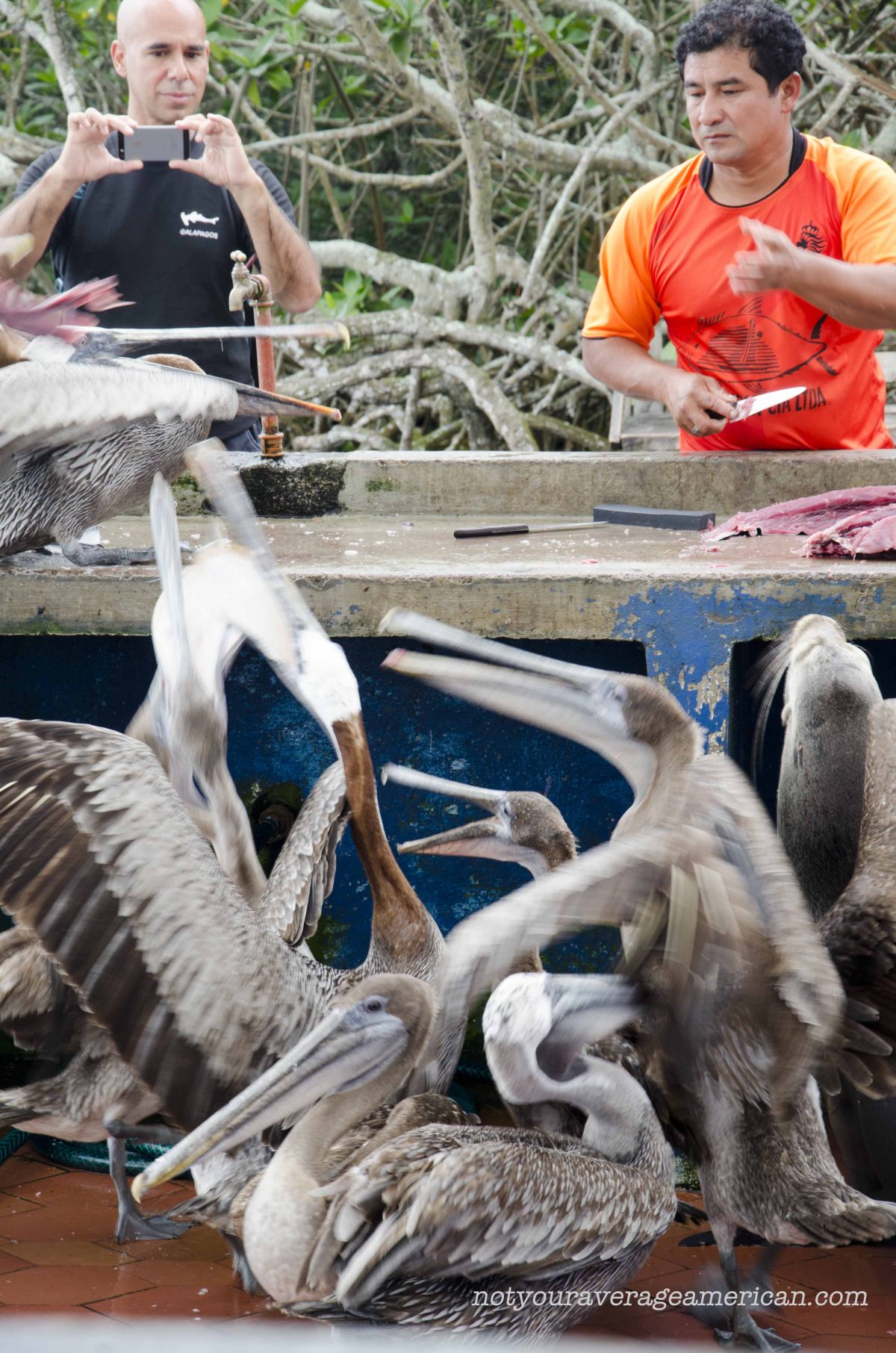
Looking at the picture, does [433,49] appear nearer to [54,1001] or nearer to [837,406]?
[837,406]

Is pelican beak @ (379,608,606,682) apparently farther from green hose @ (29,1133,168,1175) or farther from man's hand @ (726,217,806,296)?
man's hand @ (726,217,806,296)

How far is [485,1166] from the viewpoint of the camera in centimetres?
216

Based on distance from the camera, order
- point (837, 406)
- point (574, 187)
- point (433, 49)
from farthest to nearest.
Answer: point (433, 49)
point (574, 187)
point (837, 406)

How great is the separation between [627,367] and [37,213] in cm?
178

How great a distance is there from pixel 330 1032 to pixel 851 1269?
1.23 m

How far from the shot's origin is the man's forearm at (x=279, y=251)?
163 inches

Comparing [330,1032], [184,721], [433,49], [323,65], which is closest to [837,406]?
[184,721]

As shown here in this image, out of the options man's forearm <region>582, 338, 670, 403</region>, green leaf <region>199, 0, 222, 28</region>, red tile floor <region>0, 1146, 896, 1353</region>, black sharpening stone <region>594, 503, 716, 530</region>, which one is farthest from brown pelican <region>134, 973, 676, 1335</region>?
green leaf <region>199, 0, 222, 28</region>

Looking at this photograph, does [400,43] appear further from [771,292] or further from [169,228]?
[771,292]

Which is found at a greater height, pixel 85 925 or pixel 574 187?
pixel 574 187

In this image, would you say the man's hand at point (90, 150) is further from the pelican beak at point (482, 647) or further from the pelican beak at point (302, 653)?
the pelican beak at point (482, 647)

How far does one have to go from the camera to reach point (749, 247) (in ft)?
13.6

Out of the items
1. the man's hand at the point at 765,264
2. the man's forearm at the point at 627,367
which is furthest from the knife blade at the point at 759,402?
the man's hand at the point at 765,264

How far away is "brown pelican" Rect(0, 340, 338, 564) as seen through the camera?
280 centimetres
